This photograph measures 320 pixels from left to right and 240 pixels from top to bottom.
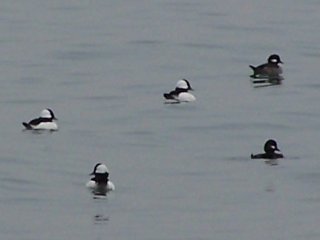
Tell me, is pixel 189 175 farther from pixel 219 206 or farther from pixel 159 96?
pixel 159 96

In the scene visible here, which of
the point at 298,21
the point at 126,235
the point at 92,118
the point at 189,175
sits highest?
the point at 298,21

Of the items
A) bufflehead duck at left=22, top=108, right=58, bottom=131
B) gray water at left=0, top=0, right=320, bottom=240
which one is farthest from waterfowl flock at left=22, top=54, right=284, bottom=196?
gray water at left=0, top=0, right=320, bottom=240

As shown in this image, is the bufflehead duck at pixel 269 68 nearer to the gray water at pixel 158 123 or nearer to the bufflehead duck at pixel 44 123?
the gray water at pixel 158 123

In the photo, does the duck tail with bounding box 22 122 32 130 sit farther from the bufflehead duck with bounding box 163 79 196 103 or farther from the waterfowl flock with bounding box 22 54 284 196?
the bufflehead duck with bounding box 163 79 196 103

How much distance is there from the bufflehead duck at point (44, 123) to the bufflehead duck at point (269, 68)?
10094 millimetres

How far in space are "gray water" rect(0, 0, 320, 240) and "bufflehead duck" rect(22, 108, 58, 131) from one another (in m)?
0.22

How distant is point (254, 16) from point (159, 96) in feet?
61.8

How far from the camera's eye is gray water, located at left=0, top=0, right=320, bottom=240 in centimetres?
2911

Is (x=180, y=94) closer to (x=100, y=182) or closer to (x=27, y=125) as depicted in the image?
(x=27, y=125)

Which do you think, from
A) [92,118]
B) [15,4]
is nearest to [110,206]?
[92,118]

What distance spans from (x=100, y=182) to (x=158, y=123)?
8335 millimetres

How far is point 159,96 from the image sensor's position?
43250 mm

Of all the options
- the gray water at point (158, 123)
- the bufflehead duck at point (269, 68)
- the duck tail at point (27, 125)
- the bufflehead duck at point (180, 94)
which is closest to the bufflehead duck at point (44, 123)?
the duck tail at point (27, 125)

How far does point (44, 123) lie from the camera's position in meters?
37.8
